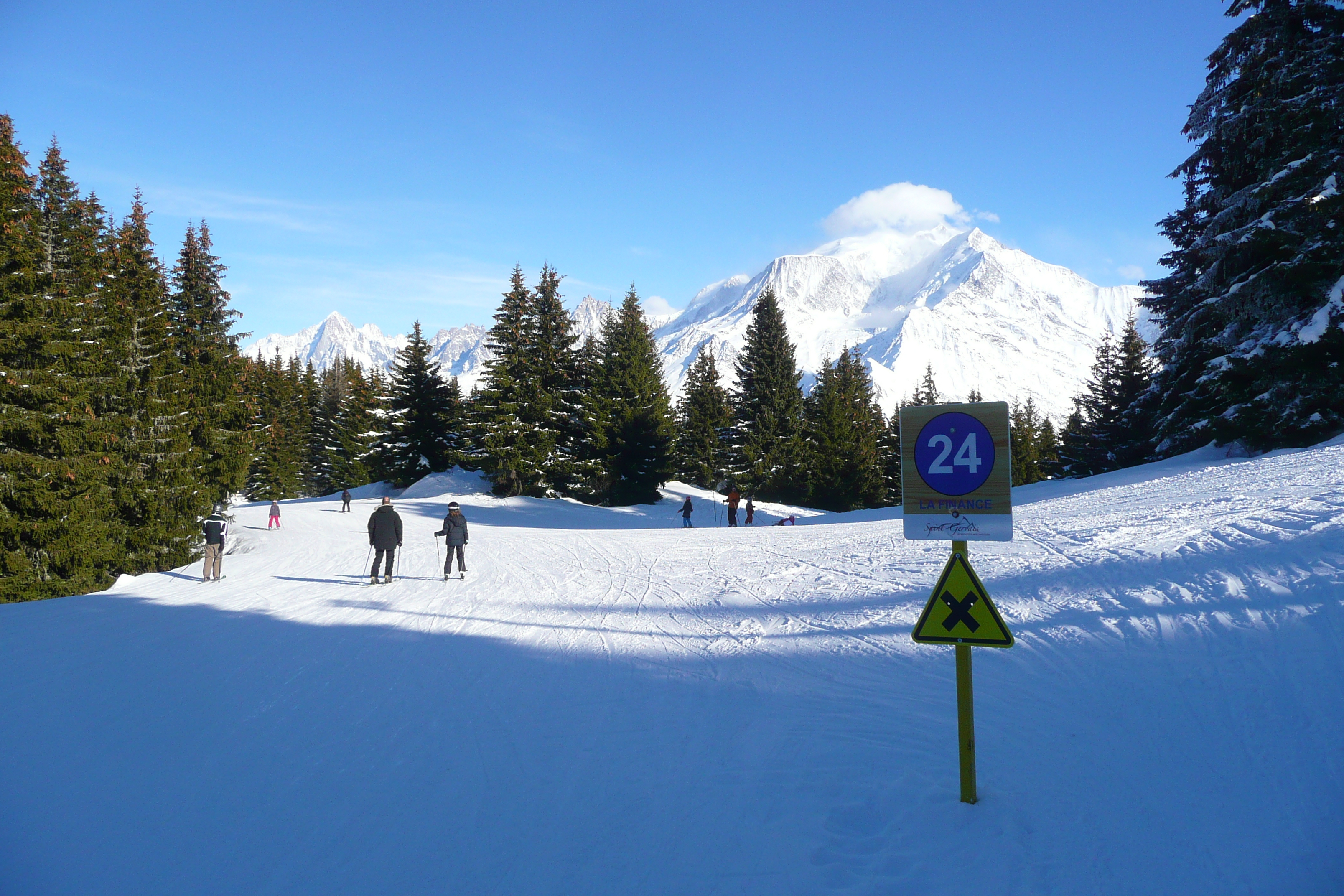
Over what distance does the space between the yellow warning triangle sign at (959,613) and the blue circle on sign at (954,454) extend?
45cm

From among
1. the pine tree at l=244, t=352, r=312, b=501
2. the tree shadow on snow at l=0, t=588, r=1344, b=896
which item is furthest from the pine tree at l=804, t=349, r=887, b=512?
the pine tree at l=244, t=352, r=312, b=501

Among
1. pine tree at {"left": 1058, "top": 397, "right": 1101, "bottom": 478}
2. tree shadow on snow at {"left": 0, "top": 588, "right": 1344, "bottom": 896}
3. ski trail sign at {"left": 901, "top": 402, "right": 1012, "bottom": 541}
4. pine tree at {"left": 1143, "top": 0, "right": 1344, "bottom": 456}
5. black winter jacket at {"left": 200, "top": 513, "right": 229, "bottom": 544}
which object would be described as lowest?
tree shadow on snow at {"left": 0, "top": 588, "right": 1344, "bottom": 896}

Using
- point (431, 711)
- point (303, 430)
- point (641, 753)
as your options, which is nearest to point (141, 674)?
point (431, 711)

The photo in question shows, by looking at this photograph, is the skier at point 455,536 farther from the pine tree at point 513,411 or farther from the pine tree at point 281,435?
the pine tree at point 281,435

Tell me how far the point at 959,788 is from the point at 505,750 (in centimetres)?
359

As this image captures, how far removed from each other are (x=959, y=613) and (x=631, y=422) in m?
37.4

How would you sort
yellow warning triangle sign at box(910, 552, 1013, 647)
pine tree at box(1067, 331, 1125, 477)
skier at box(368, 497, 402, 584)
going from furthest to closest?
pine tree at box(1067, 331, 1125, 477) < skier at box(368, 497, 402, 584) < yellow warning triangle sign at box(910, 552, 1013, 647)

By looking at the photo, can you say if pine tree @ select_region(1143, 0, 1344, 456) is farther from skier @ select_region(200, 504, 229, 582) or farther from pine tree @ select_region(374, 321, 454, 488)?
pine tree @ select_region(374, 321, 454, 488)

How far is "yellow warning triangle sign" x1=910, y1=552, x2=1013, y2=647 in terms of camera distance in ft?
13.0

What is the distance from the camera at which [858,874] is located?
3742 mm

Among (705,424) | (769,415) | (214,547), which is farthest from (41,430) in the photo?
(705,424)

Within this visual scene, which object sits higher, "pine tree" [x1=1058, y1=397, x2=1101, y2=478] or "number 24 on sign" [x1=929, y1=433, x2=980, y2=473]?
"pine tree" [x1=1058, y1=397, x2=1101, y2=478]

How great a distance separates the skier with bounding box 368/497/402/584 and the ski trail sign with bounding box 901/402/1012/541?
1219 cm

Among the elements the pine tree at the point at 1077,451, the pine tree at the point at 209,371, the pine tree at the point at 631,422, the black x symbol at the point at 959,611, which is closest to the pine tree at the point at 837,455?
the pine tree at the point at 631,422
